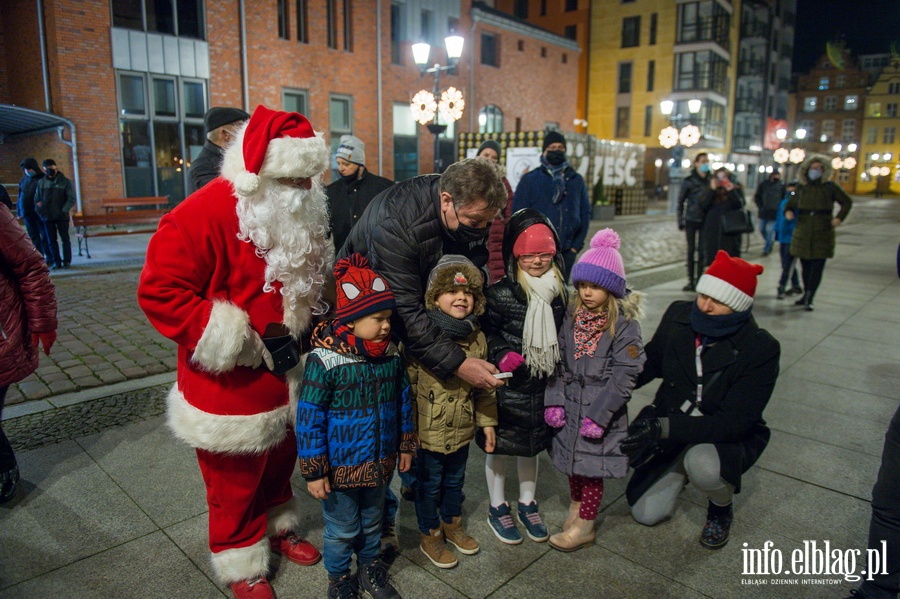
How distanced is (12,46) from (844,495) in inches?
812

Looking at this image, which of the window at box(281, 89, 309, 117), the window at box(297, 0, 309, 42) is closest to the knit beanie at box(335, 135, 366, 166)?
the window at box(281, 89, 309, 117)

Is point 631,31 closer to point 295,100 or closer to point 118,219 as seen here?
point 295,100

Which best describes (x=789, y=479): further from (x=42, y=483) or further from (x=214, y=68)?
(x=214, y=68)

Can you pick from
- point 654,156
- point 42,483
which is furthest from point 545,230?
point 654,156

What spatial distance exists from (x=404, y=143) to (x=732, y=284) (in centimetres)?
2221

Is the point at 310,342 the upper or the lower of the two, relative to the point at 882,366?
upper

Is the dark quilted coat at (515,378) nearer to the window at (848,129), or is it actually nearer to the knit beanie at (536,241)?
the knit beanie at (536,241)

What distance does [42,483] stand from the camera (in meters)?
3.40

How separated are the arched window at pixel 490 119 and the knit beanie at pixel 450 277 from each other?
26317mm

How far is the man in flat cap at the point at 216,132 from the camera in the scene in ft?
11.8

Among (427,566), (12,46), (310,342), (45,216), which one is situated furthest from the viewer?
(12,46)

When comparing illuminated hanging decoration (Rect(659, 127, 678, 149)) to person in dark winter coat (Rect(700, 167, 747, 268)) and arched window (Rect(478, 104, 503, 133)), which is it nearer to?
arched window (Rect(478, 104, 503, 133))

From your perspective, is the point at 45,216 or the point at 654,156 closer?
the point at 45,216

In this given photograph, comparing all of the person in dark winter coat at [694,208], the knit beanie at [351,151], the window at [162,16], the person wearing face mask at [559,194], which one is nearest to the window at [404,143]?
the window at [162,16]
